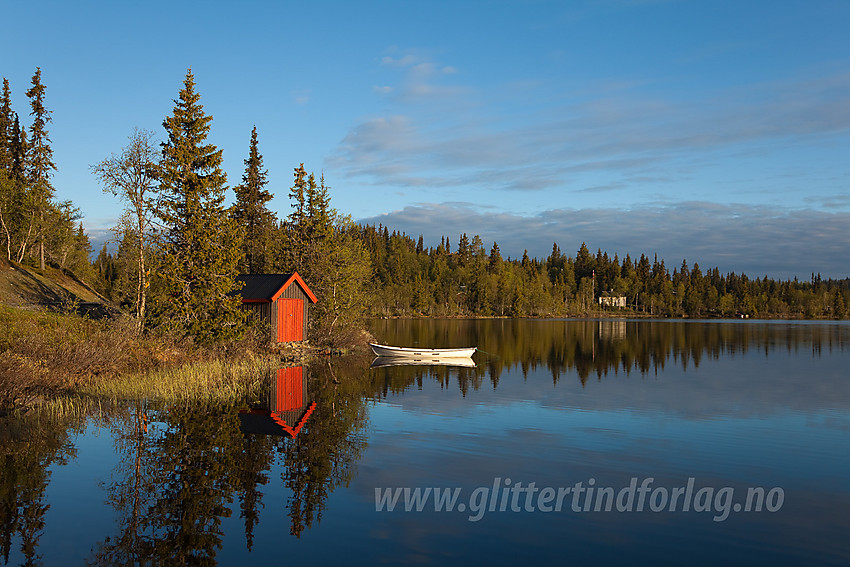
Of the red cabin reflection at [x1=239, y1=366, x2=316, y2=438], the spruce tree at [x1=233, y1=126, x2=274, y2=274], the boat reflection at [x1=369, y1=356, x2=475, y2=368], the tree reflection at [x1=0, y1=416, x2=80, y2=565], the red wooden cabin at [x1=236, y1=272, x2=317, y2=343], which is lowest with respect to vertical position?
the boat reflection at [x1=369, y1=356, x2=475, y2=368]

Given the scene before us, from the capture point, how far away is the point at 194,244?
106ft

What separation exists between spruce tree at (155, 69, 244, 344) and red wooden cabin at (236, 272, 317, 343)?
5.92 meters

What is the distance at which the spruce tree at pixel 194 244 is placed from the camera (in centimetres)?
3148

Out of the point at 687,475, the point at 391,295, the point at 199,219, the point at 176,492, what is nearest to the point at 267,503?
the point at 176,492

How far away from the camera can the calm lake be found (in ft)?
33.9

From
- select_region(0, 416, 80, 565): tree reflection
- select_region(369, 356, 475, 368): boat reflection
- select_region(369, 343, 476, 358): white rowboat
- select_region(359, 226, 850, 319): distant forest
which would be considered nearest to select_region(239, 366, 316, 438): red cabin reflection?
select_region(0, 416, 80, 565): tree reflection

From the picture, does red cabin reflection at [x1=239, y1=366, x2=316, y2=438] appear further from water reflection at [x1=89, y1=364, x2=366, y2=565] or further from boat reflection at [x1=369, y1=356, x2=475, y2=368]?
boat reflection at [x1=369, y1=356, x2=475, y2=368]

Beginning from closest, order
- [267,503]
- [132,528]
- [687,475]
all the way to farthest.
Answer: [132,528] → [267,503] → [687,475]

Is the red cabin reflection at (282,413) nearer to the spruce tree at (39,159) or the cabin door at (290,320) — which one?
the cabin door at (290,320)

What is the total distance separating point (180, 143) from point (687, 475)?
28.7 m

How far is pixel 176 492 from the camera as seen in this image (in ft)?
41.2

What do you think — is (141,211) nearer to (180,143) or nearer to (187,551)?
(180,143)

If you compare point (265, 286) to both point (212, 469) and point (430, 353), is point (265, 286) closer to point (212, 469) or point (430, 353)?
point (430, 353)

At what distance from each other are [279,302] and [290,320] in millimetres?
2030
